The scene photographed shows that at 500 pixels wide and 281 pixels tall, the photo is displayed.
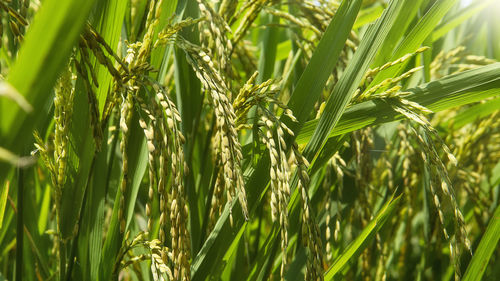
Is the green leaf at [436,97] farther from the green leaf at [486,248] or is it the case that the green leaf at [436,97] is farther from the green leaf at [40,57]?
the green leaf at [40,57]

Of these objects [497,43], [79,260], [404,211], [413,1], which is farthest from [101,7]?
[497,43]

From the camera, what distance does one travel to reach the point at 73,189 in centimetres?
124

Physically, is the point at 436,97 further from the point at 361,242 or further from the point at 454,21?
the point at 454,21

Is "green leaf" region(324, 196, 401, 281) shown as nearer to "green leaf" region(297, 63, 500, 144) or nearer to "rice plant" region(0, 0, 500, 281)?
"rice plant" region(0, 0, 500, 281)

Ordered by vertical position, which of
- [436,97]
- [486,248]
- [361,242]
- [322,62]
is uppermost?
[322,62]

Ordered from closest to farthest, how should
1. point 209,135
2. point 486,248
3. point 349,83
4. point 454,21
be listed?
1. point 349,83
2. point 486,248
3. point 209,135
4. point 454,21

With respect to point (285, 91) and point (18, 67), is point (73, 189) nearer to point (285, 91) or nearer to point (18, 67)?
point (18, 67)

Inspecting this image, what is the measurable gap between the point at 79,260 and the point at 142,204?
411 mm

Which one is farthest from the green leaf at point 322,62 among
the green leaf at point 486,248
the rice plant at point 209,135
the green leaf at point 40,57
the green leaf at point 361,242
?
the green leaf at point 40,57

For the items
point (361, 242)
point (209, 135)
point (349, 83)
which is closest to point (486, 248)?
point (361, 242)

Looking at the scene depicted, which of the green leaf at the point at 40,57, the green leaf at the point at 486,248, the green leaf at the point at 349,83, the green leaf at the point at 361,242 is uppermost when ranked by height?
the green leaf at the point at 40,57

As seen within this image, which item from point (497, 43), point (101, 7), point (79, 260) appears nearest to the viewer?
point (101, 7)

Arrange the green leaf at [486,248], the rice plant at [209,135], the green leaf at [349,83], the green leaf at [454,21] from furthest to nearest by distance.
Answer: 1. the green leaf at [454,21]
2. the green leaf at [486,248]
3. the green leaf at [349,83]
4. the rice plant at [209,135]

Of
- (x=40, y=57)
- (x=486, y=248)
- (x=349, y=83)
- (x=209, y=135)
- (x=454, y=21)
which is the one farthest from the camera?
(x=454, y=21)
